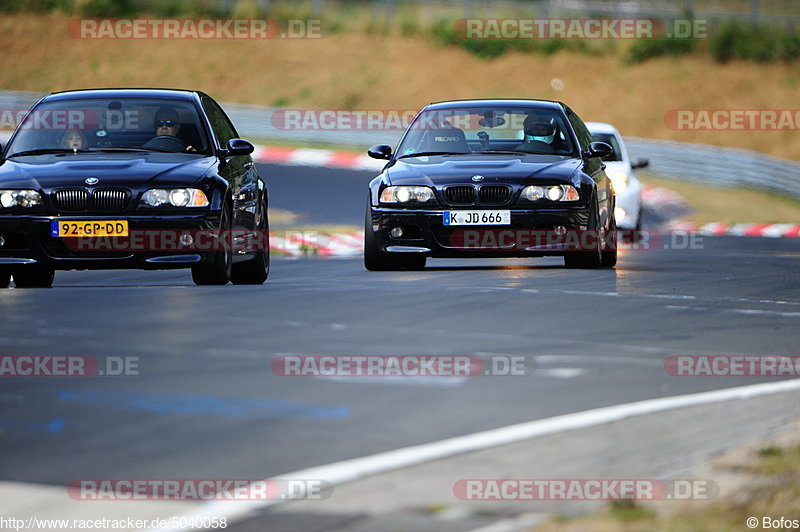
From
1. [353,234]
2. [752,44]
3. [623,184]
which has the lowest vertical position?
[353,234]

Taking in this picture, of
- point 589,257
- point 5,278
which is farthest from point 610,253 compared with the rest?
point 5,278

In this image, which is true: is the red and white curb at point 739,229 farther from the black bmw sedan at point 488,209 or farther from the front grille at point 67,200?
the front grille at point 67,200

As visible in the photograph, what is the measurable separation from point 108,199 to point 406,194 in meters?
2.88

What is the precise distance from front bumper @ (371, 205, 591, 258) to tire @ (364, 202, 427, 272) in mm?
266

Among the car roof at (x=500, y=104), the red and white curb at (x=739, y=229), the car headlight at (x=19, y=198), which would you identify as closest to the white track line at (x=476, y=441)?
the car headlight at (x=19, y=198)

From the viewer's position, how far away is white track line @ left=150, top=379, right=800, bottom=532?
5.74m

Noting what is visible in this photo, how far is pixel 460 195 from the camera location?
46.1ft

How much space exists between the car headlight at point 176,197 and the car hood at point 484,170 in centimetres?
235

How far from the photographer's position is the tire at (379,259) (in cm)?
1442

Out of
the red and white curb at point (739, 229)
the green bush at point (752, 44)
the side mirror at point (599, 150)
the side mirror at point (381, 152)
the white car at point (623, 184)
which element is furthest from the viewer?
the green bush at point (752, 44)

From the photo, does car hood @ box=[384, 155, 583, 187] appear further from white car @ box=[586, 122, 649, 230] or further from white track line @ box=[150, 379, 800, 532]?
white car @ box=[586, 122, 649, 230]

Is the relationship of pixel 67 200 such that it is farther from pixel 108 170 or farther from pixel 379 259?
pixel 379 259

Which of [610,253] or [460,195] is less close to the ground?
[460,195]

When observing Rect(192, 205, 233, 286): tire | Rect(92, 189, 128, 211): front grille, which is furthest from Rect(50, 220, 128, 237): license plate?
Rect(192, 205, 233, 286): tire
